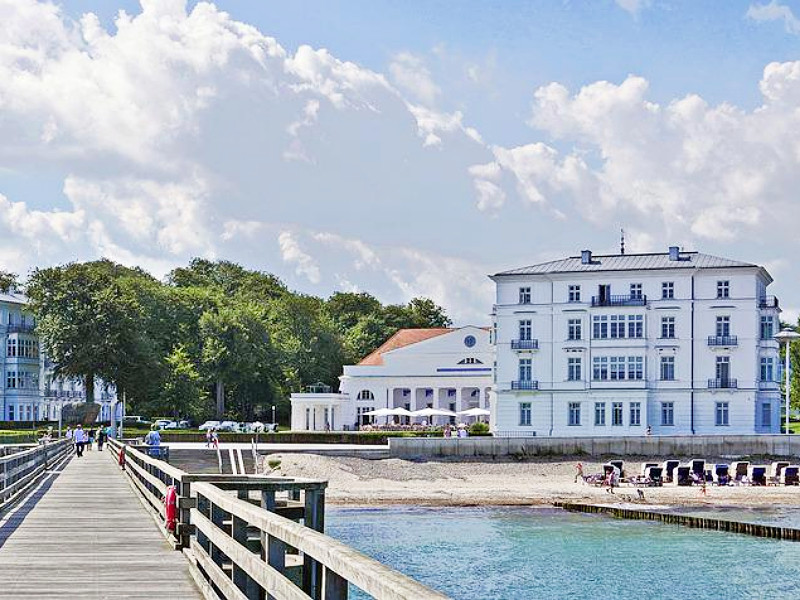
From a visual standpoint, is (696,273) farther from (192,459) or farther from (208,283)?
(208,283)

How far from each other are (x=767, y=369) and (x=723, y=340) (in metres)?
3.50

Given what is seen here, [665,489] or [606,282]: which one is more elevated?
[606,282]

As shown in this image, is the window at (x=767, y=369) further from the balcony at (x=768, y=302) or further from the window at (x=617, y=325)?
the window at (x=617, y=325)

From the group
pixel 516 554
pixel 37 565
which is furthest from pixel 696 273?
pixel 37 565

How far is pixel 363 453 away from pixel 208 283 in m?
83.9

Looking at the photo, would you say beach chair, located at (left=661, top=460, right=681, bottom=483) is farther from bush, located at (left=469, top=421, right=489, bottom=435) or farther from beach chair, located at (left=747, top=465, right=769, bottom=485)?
bush, located at (left=469, top=421, right=489, bottom=435)

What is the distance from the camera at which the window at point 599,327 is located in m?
79.4

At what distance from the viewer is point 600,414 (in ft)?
259

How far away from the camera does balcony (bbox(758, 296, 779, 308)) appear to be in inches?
3086

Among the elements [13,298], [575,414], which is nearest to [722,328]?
[575,414]

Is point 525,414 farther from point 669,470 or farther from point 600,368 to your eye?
point 669,470

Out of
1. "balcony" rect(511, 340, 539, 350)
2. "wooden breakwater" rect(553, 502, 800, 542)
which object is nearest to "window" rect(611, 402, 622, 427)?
"balcony" rect(511, 340, 539, 350)

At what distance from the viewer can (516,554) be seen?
1516 inches

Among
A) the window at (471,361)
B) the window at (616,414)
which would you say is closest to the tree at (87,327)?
the window at (471,361)
